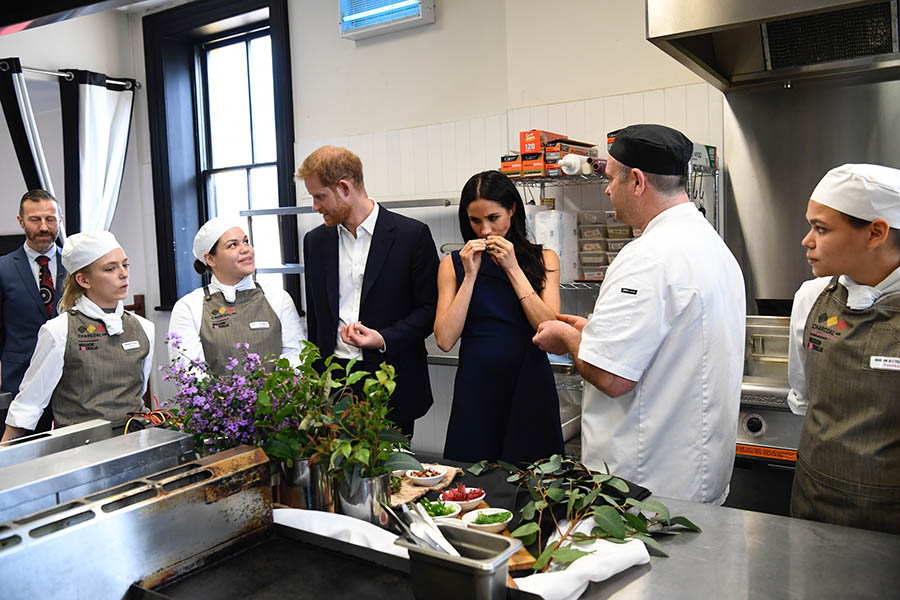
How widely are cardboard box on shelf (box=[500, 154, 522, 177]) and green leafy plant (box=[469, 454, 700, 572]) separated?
5.88 feet

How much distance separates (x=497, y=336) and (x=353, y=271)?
0.66 metres

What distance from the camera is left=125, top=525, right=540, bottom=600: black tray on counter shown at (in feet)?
3.57

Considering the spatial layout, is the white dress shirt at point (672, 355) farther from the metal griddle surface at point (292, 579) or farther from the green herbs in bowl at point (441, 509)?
the metal griddle surface at point (292, 579)

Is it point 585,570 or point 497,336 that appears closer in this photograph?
point 585,570

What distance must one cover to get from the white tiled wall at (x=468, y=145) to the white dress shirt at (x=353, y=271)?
109 cm

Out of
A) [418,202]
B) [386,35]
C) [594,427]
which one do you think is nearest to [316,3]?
[386,35]

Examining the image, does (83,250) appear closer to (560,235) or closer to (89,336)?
(89,336)

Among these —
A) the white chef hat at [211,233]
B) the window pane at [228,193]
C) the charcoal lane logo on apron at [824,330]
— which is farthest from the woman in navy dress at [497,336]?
the window pane at [228,193]

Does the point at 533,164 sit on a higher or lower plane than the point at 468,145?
lower

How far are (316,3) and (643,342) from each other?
3793 millimetres

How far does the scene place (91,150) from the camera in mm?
5223

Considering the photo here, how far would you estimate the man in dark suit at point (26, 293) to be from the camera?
12.7ft

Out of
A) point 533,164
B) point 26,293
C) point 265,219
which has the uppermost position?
point 533,164

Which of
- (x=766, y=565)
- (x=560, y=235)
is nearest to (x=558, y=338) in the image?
(x=766, y=565)
